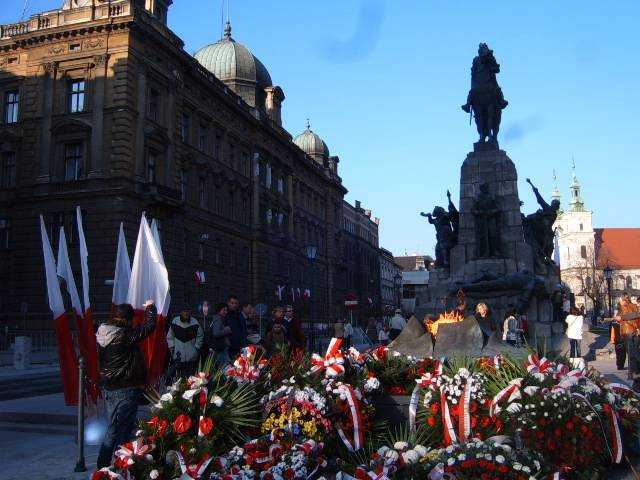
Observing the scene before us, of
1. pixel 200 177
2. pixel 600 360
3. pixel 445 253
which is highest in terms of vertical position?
pixel 200 177

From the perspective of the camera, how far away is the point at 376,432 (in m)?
6.89

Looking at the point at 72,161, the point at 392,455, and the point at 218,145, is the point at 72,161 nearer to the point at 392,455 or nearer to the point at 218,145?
the point at 218,145

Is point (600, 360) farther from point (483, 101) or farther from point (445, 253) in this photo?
point (483, 101)

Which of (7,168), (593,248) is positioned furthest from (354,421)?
(593,248)

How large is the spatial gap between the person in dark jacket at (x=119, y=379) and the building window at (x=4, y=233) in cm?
3628

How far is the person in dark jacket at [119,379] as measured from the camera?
22.9 feet

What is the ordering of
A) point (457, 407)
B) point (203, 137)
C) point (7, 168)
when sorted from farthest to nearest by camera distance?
point (203, 137) < point (7, 168) < point (457, 407)

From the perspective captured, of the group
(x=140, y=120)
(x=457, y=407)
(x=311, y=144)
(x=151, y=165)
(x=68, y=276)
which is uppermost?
(x=311, y=144)

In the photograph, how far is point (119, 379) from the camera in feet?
23.0

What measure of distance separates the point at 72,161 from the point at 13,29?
9975 mm

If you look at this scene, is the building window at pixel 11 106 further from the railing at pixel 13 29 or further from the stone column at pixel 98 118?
the stone column at pixel 98 118

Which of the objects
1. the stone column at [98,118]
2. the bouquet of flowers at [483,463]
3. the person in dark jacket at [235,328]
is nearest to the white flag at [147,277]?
the person in dark jacket at [235,328]

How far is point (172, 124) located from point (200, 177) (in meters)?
6.15

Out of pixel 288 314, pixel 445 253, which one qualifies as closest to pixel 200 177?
pixel 445 253
